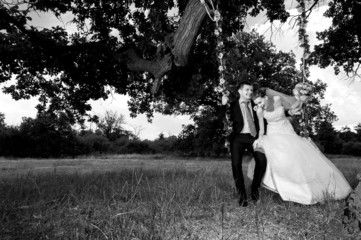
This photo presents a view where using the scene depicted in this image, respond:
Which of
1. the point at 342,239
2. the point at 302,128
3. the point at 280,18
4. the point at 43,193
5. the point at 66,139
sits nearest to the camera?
the point at 342,239

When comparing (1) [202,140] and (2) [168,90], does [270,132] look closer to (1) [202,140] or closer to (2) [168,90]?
(2) [168,90]

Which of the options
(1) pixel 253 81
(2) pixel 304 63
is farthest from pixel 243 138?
(1) pixel 253 81

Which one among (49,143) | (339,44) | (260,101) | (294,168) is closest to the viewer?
(294,168)

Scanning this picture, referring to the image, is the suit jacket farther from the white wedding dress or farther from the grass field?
the grass field

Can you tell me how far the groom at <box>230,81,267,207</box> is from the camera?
5508mm

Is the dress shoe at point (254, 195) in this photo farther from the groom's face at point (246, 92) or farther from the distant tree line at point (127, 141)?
the distant tree line at point (127, 141)

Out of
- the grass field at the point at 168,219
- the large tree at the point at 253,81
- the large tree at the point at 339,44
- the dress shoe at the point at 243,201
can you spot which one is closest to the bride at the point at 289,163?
the grass field at the point at 168,219

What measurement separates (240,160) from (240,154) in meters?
0.10

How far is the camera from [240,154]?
5629 mm

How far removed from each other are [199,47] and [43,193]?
9.43 metres

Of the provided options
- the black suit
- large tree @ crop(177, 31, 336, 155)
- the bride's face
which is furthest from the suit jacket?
large tree @ crop(177, 31, 336, 155)

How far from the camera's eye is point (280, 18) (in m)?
11.5

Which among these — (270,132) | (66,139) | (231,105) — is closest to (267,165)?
(270,132)

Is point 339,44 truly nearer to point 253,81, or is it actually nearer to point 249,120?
point 253,81
